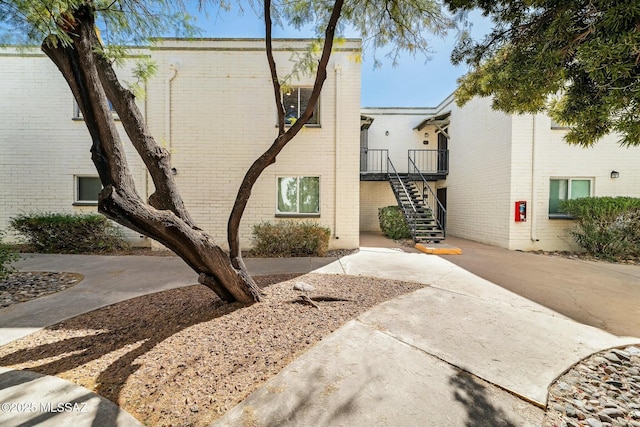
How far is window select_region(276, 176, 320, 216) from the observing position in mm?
7551

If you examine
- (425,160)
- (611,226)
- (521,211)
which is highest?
(425,160)

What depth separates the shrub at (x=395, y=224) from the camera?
9688 mm

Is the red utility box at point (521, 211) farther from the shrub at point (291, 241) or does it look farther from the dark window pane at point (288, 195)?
the dark window pane at point (288, 195)

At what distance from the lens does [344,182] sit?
24.2ft

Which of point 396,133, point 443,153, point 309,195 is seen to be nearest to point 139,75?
point 309,195

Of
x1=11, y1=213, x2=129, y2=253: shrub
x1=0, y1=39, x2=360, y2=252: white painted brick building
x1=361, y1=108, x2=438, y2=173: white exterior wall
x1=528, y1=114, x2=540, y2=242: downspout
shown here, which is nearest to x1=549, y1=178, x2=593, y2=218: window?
x1=528, y1=114, x2=540, y2=242: downspout

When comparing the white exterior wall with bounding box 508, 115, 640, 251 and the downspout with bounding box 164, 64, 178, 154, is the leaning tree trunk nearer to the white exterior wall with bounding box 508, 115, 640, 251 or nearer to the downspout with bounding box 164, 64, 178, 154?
the downspout with bounding box 164, 64, 178, 154

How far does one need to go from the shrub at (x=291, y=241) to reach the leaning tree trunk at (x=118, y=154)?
3906 millimetres

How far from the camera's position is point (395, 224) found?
32.3ft

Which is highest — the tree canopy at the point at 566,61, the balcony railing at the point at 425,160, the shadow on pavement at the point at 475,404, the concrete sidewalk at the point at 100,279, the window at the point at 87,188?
the balcony railing at the point at 425,160

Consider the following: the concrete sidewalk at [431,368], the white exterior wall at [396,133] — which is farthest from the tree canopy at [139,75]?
the white exterior wall at [396,133]

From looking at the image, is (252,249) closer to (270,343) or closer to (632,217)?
(270,343)

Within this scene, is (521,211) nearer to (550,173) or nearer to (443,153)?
(550,173)

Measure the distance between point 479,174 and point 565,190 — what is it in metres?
2.42
